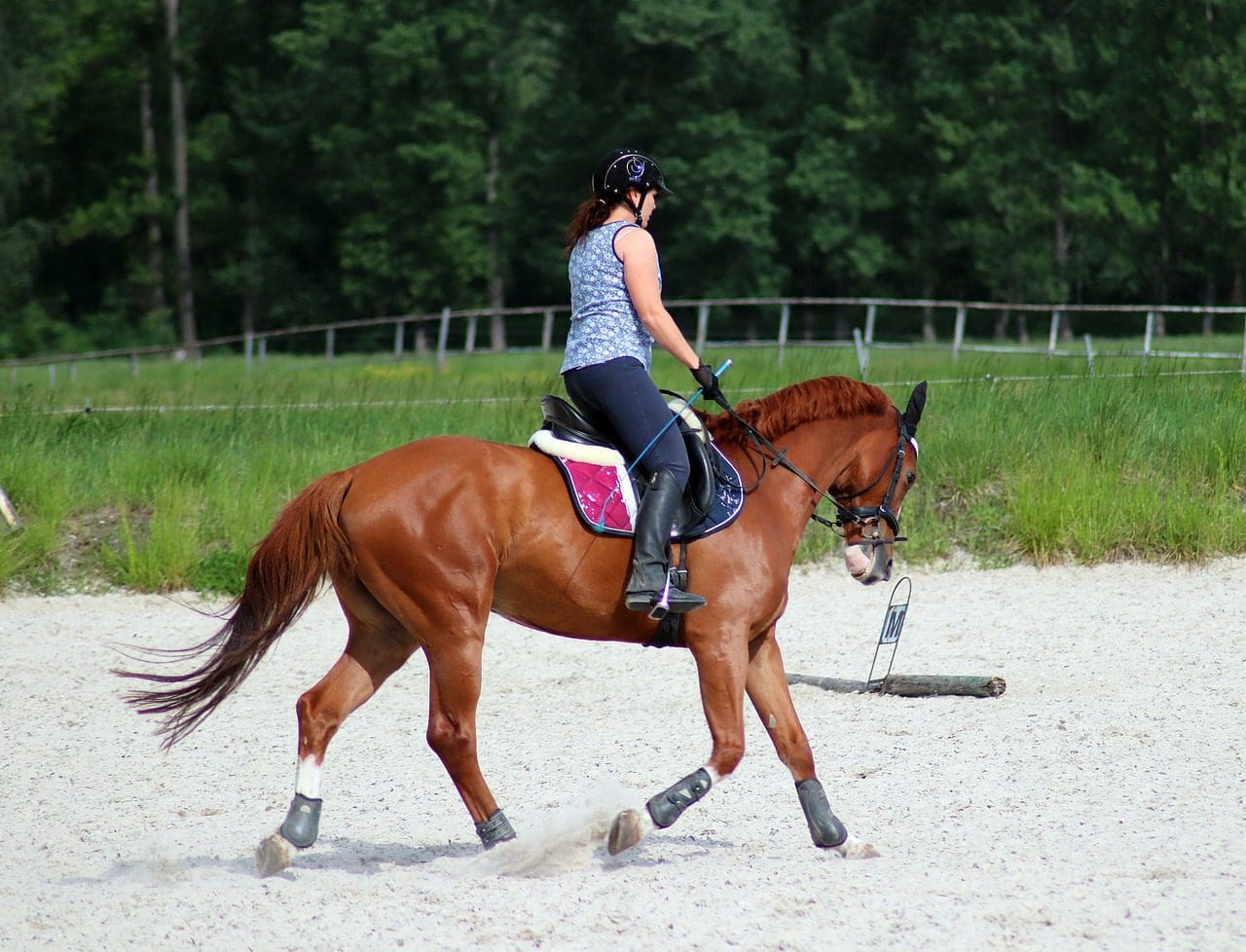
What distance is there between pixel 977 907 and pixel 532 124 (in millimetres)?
44983

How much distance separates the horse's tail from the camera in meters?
5.44

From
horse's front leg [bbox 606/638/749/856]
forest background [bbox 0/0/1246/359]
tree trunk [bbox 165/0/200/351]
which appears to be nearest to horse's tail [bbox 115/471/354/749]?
horse's front leg [bbox 606/638/749/856]

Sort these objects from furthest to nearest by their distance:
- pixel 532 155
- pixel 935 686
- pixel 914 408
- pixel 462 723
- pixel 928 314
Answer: pixel 532 155 < pixel 928 314 < pixel 935 686 < pixel 914 408 < pixel 462 723

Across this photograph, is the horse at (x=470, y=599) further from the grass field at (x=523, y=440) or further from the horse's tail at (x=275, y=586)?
the grass field at (x=523, y=440)

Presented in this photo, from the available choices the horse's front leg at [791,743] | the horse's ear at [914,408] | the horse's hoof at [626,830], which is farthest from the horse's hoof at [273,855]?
the horse's ear at [914,408]

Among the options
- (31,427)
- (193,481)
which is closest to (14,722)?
(193,481)

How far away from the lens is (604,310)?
557 centimetres

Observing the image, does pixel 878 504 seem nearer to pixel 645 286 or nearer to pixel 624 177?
pixel 645 286

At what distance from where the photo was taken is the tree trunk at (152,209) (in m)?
45.4

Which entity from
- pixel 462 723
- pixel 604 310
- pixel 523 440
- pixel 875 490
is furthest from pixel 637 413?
pixel 523 440

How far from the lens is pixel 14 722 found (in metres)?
7.80

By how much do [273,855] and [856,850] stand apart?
7.03ft

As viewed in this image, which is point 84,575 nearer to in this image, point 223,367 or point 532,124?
point 223,367

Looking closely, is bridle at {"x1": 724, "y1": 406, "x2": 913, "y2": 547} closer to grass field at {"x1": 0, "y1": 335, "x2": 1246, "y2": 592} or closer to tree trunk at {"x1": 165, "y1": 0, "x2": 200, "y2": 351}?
grass field at {"x1": 0, "y1": 335, "x2": 1246, "y2": 592}
